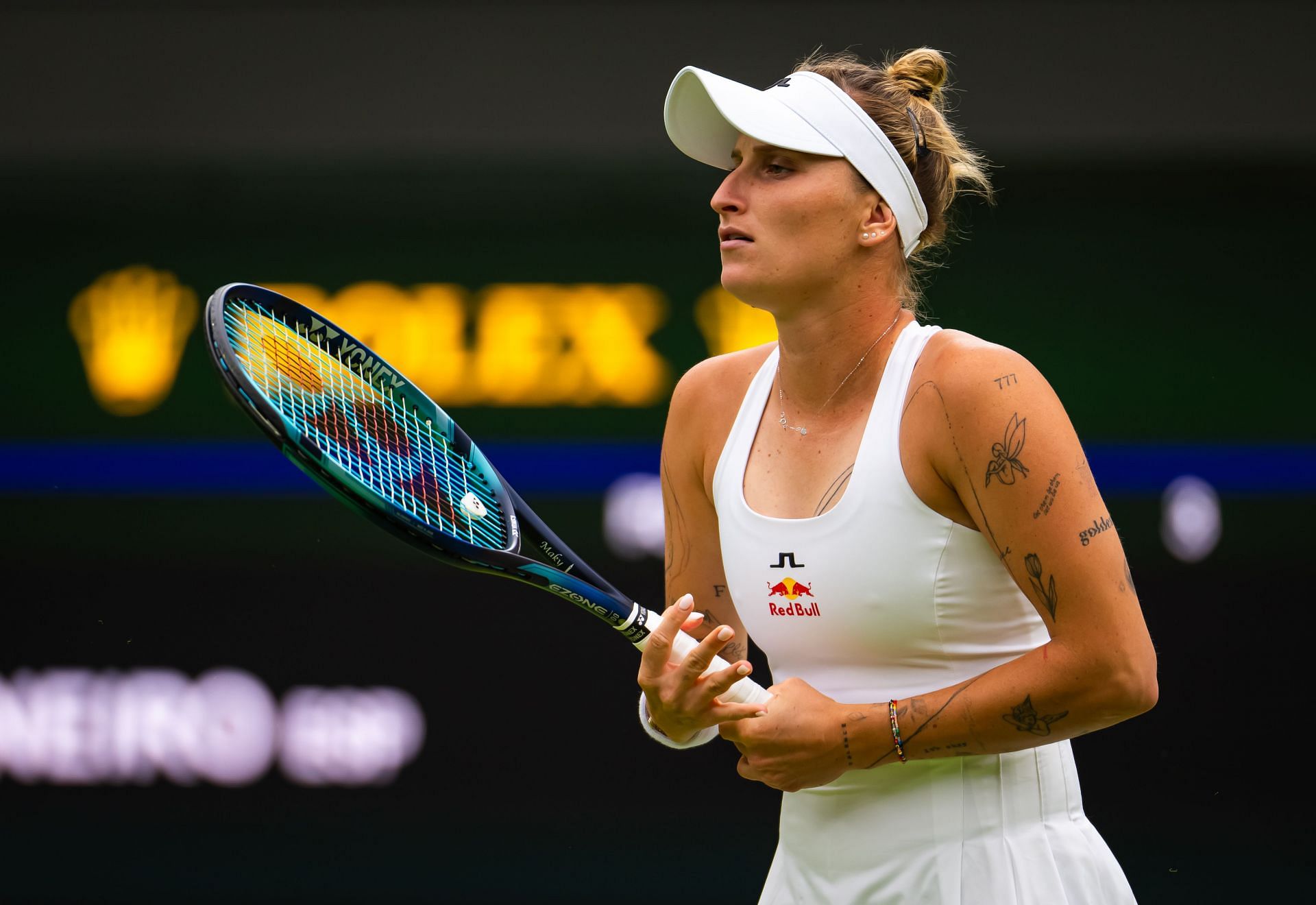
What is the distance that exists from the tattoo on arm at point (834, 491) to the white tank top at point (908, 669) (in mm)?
27

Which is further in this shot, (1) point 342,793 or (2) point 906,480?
(1) point 342,793

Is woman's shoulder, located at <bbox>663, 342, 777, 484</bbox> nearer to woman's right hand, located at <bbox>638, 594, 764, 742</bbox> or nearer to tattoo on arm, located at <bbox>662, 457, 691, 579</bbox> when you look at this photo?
tattoo on arm, located at <bbox>662, 457, 691, 579</bbox>

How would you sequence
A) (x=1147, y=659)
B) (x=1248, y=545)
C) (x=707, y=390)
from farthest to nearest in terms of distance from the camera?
(x=1248, y=545)
(x=707, y=390)
(x=1147, y=659)

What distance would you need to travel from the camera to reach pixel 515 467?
13.4ft

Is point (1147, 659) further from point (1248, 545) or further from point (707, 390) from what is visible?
point (1248, 545)

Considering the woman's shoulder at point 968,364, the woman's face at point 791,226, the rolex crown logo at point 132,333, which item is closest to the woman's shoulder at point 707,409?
the woman's face at point 791,226

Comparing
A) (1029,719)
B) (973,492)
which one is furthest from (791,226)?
(1029,719)

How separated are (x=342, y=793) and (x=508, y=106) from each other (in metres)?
1.85

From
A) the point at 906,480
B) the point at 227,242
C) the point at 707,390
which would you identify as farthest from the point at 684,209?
the point at 906,480

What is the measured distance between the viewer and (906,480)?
166 centimetres

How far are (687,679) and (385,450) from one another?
558 millimetres

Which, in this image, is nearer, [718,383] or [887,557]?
[887,557]

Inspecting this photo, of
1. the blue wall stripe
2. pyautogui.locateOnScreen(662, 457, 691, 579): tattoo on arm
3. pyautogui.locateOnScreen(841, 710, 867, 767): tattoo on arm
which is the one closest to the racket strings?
pyautogui.locateOnScreen(662, 457, 691, 579): tattoo on arm

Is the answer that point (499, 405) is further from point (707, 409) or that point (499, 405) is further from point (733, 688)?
point (733, 688)
